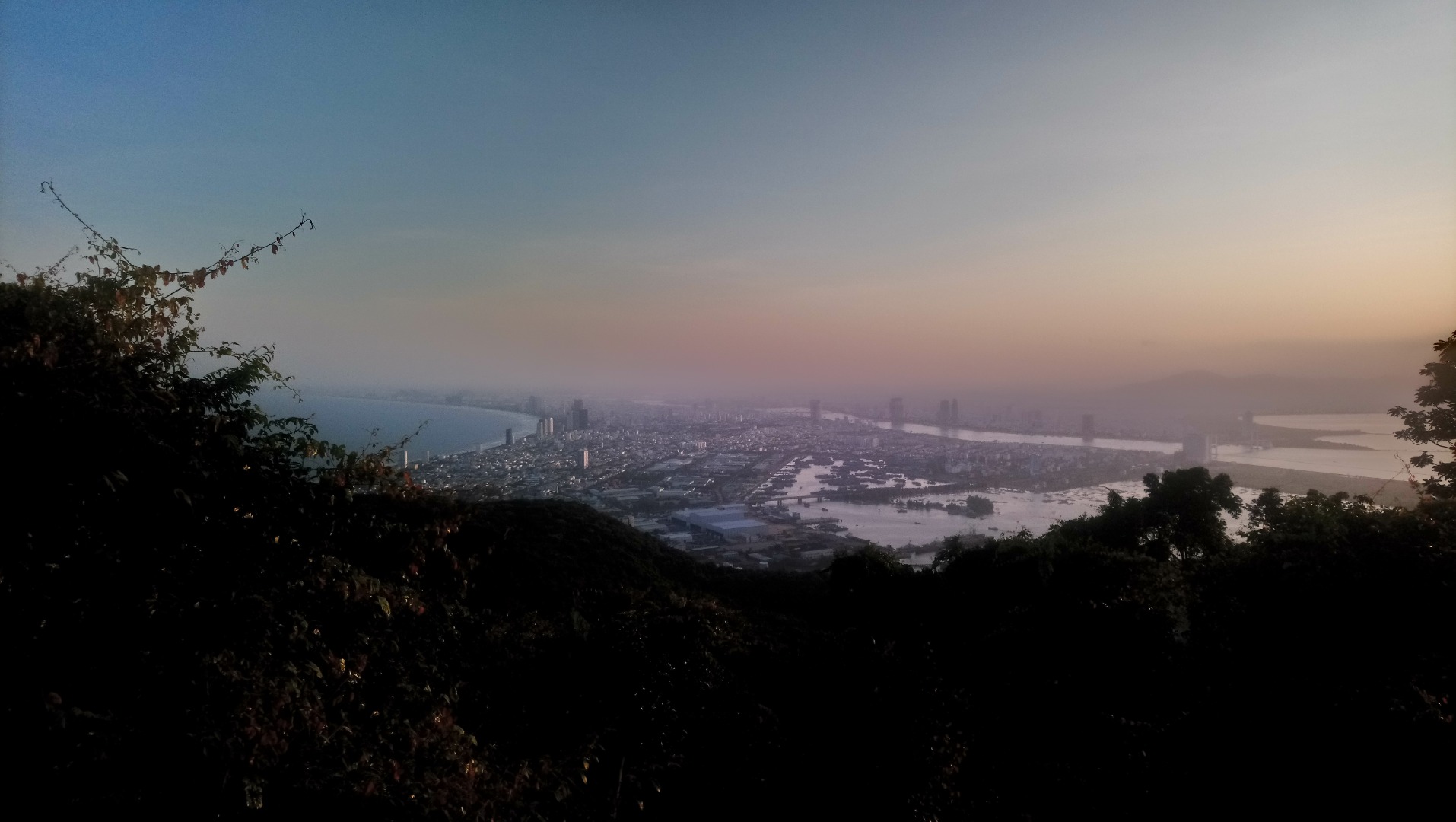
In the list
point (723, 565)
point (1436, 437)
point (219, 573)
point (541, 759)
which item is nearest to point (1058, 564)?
point (1436, 437)

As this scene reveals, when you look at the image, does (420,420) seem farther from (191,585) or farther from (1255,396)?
(1255,396)

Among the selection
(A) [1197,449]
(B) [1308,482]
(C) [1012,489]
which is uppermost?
(A) [1197,449]

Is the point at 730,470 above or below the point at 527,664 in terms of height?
below

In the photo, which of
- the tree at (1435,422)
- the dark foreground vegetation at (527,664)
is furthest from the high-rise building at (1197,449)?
the dark foreground vegetation at (527,664)

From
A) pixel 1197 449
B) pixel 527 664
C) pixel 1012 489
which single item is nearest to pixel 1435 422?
pixel 1012 489

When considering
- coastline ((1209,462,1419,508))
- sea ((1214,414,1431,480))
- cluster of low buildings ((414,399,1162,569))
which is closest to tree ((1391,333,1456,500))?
coastline ((1209,462,1419,508))

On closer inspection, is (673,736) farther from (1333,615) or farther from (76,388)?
(1333,615)

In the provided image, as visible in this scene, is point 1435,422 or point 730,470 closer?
point 1435,422
